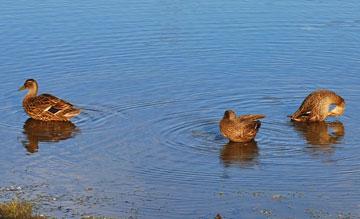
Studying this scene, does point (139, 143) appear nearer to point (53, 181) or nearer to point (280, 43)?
point (53, 181)

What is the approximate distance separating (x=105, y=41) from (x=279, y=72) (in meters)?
4.53

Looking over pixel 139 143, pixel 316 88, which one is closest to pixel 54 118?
pixel 139 143

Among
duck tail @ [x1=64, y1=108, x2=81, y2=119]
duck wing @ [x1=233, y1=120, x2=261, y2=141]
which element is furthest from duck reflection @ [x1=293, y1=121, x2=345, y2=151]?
duck tail @ [x1=64, y1=108, x2=81, y2=119]

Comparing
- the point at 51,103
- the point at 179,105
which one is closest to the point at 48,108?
the point at 51,103

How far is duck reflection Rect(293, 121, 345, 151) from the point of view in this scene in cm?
1546

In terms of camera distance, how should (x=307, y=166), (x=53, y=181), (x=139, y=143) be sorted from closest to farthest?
(x=53, y=181)
(x=307, y=166)
(x=139, y=143)

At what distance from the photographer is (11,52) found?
67.5 feet

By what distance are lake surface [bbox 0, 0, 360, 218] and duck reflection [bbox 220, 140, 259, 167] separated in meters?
0.04

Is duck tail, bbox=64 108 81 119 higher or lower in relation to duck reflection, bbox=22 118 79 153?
higher

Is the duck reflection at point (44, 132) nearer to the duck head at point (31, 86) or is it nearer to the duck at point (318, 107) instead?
the duck head at point (31, 86)

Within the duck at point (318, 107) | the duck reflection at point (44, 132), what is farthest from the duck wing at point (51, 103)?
the duck at point (318, 107)

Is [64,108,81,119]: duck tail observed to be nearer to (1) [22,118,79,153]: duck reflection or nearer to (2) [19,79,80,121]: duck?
(2) [19,79,80,121]: duck

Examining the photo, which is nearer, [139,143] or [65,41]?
[139,143]

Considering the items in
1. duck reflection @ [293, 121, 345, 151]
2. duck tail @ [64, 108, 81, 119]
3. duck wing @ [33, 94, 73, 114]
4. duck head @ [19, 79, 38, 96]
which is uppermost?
duck head @ [19, 79, 38, 96]
